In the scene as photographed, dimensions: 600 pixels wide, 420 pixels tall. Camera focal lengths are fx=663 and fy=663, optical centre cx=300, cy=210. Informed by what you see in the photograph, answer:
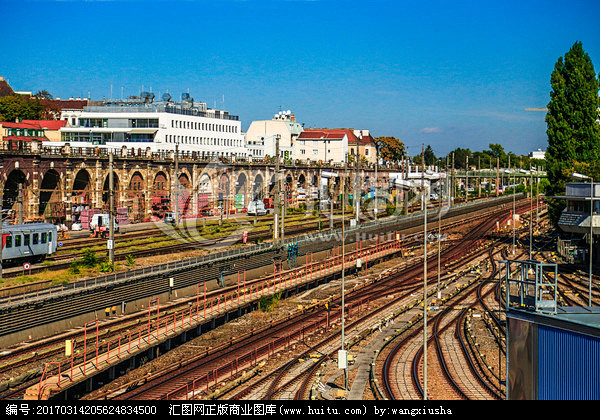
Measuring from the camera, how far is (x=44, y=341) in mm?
25547

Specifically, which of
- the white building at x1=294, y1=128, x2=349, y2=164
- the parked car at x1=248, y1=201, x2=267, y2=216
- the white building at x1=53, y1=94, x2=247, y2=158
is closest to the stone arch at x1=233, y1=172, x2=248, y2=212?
the white building at x1=53, y1=94, x2=247, y2=158

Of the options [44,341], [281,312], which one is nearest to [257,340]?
[281,312]

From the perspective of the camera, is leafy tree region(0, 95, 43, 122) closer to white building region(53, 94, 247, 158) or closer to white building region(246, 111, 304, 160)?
white building region(53, 94, 247, 158)

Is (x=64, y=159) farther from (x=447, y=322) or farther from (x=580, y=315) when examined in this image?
(x=580, y=315)

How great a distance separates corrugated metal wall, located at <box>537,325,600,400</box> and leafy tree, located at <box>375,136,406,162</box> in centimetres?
14454

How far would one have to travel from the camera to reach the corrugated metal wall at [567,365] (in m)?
13.5

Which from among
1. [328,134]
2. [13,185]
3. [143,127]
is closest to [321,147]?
[328,134]

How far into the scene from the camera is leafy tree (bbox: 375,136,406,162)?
520 feet

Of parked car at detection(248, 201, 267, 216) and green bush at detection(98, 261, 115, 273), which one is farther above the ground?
parked car at detection(248, 201, 267, 216)

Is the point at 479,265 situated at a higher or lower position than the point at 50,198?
lower

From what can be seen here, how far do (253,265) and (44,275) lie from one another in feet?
43.2

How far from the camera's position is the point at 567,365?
14148mm

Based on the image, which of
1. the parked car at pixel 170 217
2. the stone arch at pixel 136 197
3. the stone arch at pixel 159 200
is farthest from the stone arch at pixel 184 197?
the stone arch at pixel 136 197

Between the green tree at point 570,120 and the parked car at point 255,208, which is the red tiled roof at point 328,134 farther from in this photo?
the green tree at point 570,120
